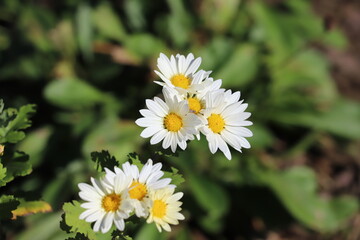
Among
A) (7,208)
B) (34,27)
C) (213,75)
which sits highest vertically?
(213,75)

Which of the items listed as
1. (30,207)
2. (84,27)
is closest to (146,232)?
(30,207)

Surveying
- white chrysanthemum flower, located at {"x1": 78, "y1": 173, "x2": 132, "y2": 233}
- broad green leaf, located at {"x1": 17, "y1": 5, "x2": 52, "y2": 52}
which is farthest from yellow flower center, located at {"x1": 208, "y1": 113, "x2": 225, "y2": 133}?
broad green leaf, located at {"x1": 17, "y1": 5, "x2": 52, "y2": 52}

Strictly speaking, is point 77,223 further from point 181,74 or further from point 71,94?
point 71,94

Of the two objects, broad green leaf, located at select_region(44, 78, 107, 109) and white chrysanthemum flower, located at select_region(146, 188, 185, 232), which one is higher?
broad green leaf, located at select_region(44, 78, 107, 109)

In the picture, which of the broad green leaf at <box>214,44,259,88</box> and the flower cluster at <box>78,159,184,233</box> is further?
the broad green leaf at <box>214,44,259,88</box>

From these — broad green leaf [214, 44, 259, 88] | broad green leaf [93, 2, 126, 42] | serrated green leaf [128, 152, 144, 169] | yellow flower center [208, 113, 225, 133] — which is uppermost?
broad green leaf [214, 44, 259, 88]

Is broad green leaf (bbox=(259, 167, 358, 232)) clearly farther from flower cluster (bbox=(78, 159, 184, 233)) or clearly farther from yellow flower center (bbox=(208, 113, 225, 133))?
flower cluster (bbox=(78, 159, 184, 233))

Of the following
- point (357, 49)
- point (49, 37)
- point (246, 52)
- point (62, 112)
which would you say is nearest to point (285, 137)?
point (246, 52)
